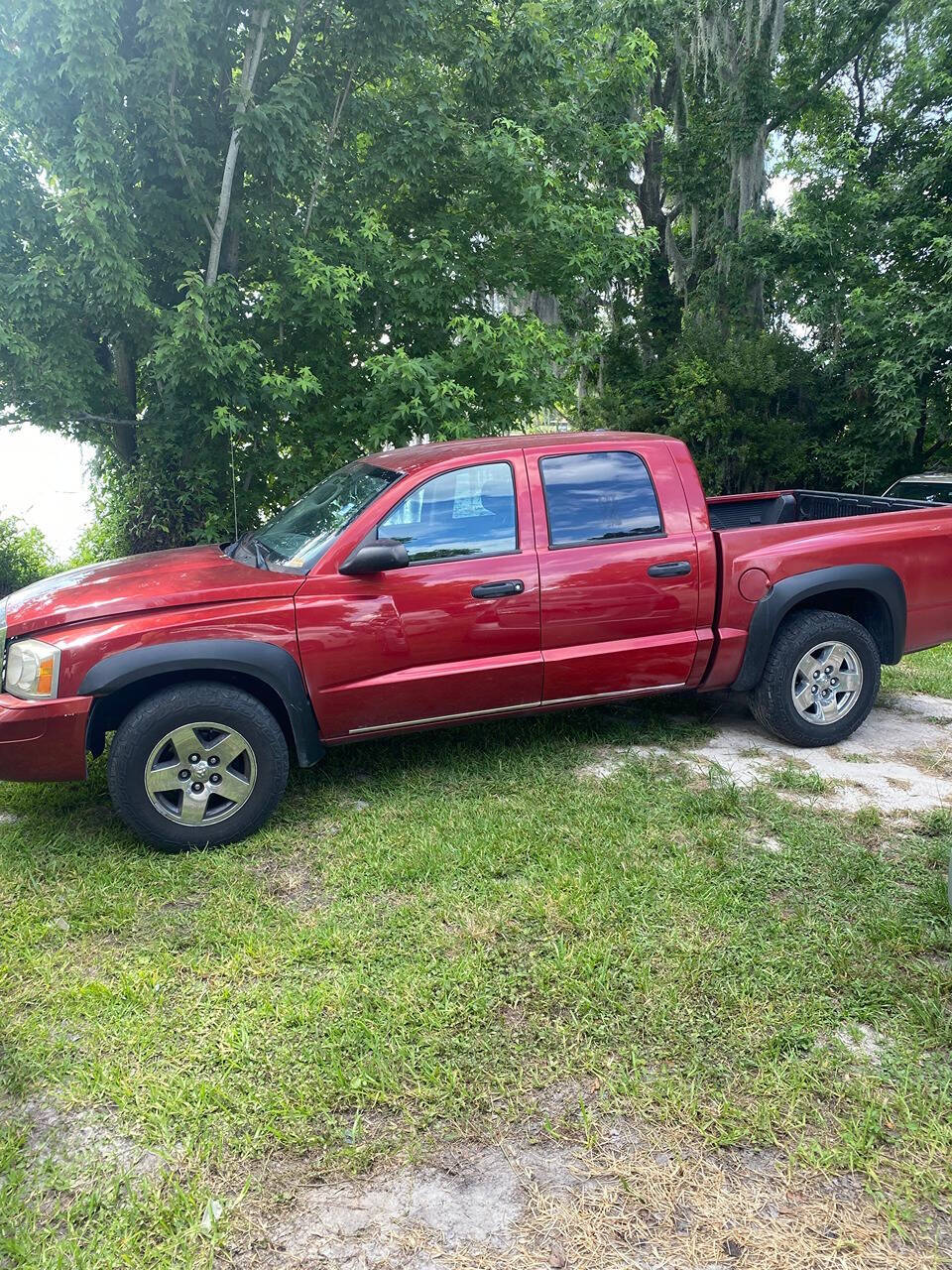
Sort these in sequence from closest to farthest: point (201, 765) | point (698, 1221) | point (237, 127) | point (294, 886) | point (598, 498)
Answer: point (698, 1221) → point (294, 886) → point (201, 765) → point (598, 498) → point (237, 127)

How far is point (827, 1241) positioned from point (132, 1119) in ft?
5.83

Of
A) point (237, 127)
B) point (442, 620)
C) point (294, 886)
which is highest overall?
point (237, 127)

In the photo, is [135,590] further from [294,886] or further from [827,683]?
[827,683]

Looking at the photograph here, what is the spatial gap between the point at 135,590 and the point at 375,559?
1095 millimetres

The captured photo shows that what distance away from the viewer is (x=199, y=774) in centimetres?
377

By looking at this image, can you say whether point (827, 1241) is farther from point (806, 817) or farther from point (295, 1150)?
point (806, 817)

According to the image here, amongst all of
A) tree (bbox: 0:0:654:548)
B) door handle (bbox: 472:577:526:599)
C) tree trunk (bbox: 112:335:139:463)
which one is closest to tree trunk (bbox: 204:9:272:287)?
tree (bbox: 0:0:654:548)

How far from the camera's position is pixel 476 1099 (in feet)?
7.84

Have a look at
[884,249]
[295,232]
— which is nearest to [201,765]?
[295,232]

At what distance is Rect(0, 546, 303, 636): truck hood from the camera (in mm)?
3744

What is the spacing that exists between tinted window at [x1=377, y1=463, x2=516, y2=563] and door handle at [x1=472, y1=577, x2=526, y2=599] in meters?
0.17

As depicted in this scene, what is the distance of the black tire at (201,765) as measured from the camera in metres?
3.66

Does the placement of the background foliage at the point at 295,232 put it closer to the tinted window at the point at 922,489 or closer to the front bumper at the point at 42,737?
the tinted window at the point at 922,489

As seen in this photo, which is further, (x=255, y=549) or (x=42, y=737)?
(x=255, y=549)
